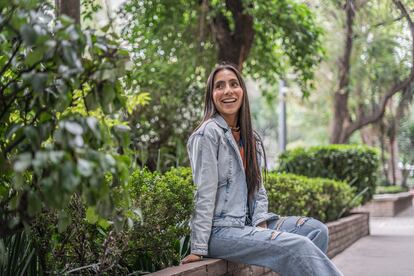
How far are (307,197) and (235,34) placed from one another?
3.70 m

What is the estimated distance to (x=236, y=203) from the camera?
3920mm

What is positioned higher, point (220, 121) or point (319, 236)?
point (220, 121)

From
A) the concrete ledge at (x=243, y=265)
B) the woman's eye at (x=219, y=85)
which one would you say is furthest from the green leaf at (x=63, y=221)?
the woman's eye at (x=219, y=85)

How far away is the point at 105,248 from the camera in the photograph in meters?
3.30

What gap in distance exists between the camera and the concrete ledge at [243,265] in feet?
11.8

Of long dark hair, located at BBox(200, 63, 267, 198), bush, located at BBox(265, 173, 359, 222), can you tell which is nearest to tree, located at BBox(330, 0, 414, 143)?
bush, located at BBox(265, 173, 359, 222)

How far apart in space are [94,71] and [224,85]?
206 cm

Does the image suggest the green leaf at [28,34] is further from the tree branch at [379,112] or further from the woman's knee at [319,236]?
the tree branch at [379,112]

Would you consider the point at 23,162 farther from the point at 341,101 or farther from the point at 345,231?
the point at 341,101

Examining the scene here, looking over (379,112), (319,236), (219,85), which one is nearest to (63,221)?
(219,85)

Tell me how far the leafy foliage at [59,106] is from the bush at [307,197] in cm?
409

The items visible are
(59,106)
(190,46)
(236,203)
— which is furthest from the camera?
(190,46)

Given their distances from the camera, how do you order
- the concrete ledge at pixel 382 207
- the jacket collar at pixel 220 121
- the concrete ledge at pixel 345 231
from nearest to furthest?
1. the jacket collar at pixel 220 121
2. the concrete ledge at pixel 345 231
3. the concrete ledge at pixel 382 207

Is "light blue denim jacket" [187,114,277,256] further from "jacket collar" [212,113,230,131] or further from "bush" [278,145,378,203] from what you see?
"bush" [278,145,378,203]
